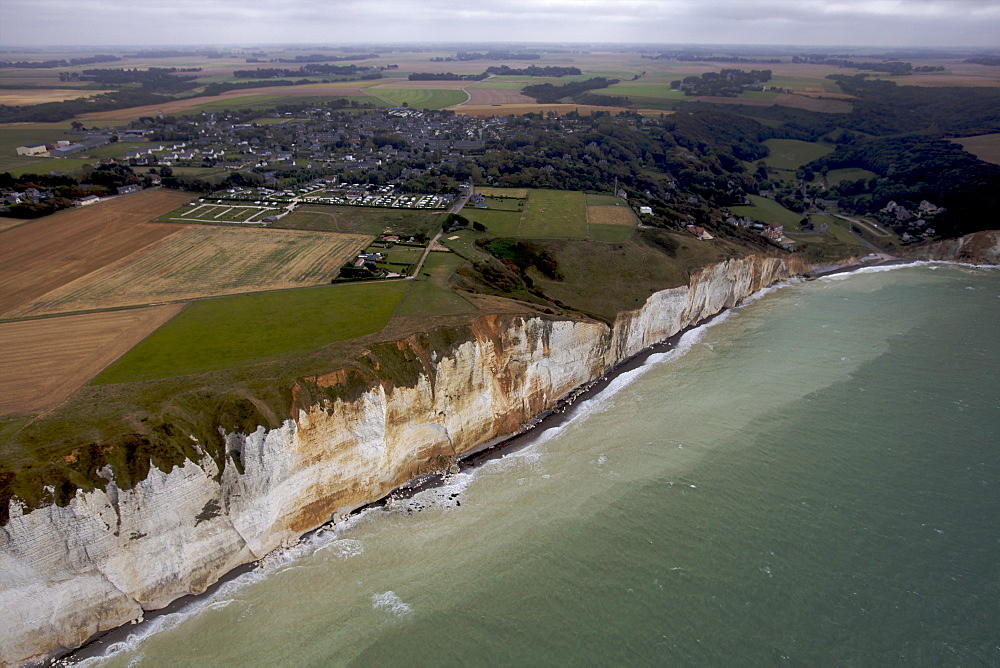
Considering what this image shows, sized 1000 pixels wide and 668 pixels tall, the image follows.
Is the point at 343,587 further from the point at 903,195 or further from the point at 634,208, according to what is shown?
the point at 903,195

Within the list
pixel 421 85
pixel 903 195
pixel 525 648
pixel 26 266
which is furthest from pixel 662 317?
pixel 421 85

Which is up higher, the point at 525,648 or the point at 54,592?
the point at 54,592

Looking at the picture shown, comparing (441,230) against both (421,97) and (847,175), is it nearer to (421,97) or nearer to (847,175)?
(847,175)

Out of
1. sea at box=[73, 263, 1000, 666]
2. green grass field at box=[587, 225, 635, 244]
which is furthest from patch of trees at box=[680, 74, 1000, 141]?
sea at box=[73, 263, 1000, 666]

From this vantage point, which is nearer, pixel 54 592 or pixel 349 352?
pixel 54 592

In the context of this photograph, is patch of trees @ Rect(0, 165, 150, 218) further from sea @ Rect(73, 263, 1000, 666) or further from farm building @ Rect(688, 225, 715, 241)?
farm building @ Rect(688, 225, 715, 241)

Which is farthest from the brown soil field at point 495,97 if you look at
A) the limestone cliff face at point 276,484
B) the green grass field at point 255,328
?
the limestone cliff face at point 276,484
